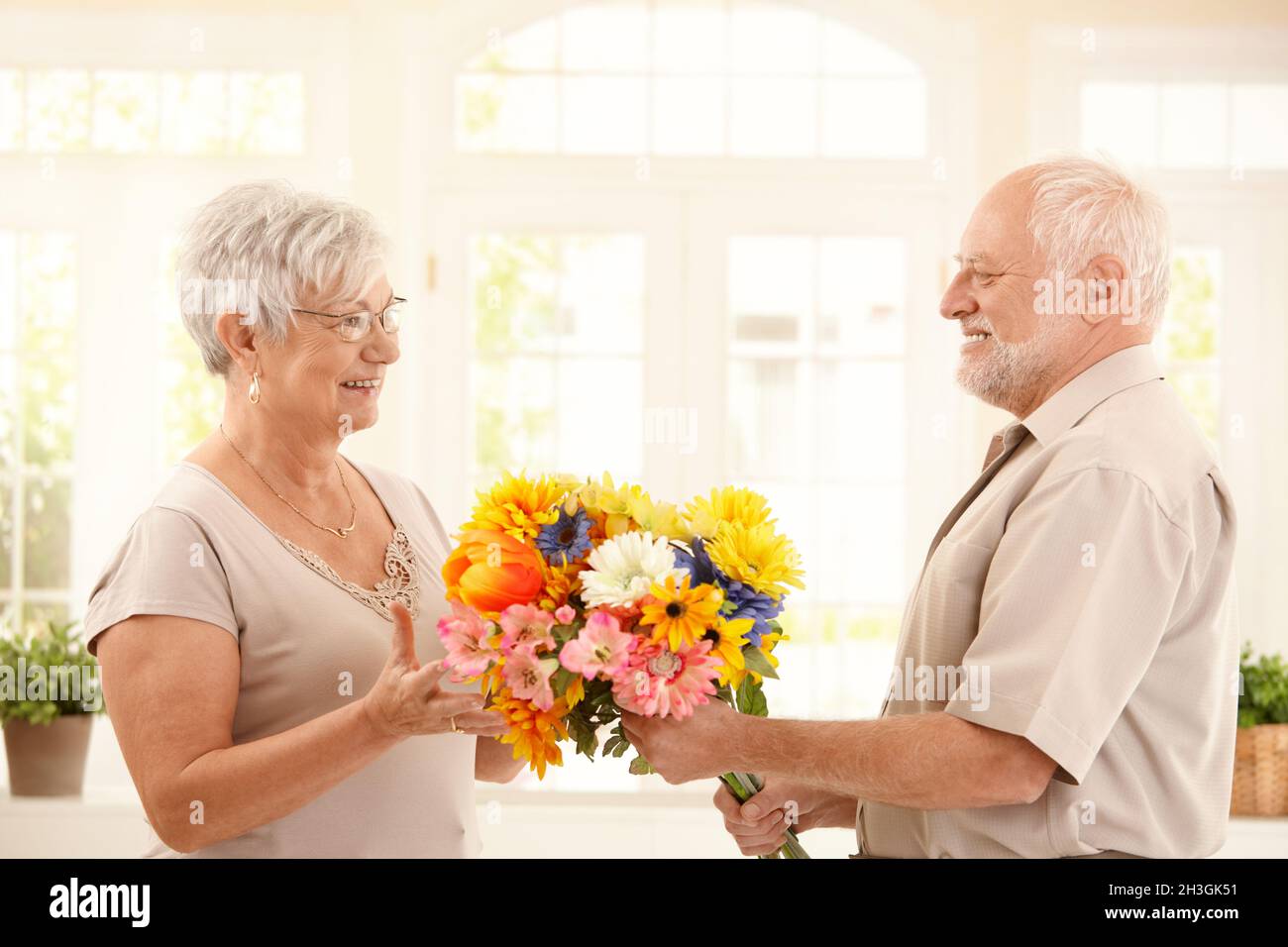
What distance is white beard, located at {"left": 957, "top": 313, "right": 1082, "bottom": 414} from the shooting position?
1.64m

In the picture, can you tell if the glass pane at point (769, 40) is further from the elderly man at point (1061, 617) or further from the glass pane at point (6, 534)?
the glass pane at point (6, 534)

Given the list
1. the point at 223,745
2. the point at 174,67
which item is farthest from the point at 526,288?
the point at 223,745

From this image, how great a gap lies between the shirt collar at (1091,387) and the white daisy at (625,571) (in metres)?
0.57

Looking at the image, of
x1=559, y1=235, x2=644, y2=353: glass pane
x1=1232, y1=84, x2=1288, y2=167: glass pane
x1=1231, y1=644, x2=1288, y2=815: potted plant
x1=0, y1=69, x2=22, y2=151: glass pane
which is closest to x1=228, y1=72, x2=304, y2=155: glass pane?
x1=0, y1=69, x2=22, y2=151: glass pane

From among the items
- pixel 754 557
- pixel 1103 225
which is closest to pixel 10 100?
pixel 754 557

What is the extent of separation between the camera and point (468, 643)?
146cm

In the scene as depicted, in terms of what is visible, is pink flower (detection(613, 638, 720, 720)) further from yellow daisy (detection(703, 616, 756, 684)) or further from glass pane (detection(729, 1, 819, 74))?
glass pane (detection(729, 1, 819, 74))

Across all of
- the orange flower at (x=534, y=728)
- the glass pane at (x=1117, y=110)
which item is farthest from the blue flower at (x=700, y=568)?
the glass pane at (x=1117, y=110)

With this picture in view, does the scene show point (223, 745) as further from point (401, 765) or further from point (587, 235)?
point (587, 235)

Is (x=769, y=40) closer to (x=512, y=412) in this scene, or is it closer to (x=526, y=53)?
(x=526, y=53)

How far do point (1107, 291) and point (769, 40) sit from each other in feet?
9.01

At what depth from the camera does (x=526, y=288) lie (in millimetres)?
4066

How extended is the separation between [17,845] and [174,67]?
8.58 ft
